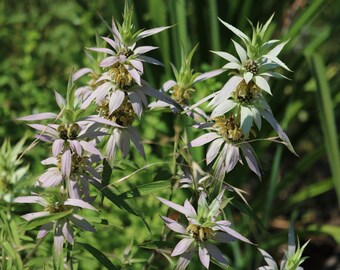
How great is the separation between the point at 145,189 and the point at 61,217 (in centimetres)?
16

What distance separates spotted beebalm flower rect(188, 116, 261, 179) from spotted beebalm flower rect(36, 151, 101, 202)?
0.18 meters

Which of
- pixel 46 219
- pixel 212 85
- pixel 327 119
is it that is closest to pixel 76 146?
pixel 46 219

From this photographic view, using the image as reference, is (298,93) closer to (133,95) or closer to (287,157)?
(287,157)

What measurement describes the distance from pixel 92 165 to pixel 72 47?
4.66 ft

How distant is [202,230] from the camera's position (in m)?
0.98

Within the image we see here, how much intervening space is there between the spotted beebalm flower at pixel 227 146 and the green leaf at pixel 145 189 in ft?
0.29

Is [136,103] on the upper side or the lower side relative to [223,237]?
upper

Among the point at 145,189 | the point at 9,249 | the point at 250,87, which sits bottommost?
the point at 9,249

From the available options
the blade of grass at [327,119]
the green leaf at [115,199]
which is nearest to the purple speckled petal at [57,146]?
the green leaf at [115,199]

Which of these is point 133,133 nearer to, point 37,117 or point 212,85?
point 37,117

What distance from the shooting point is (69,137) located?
97 cm

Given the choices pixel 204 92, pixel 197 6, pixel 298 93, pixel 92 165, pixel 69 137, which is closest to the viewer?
pixel 69 137

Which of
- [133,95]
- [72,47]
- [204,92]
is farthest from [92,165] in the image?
[72,47]

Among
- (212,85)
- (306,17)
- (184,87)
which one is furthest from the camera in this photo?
(306,17)
